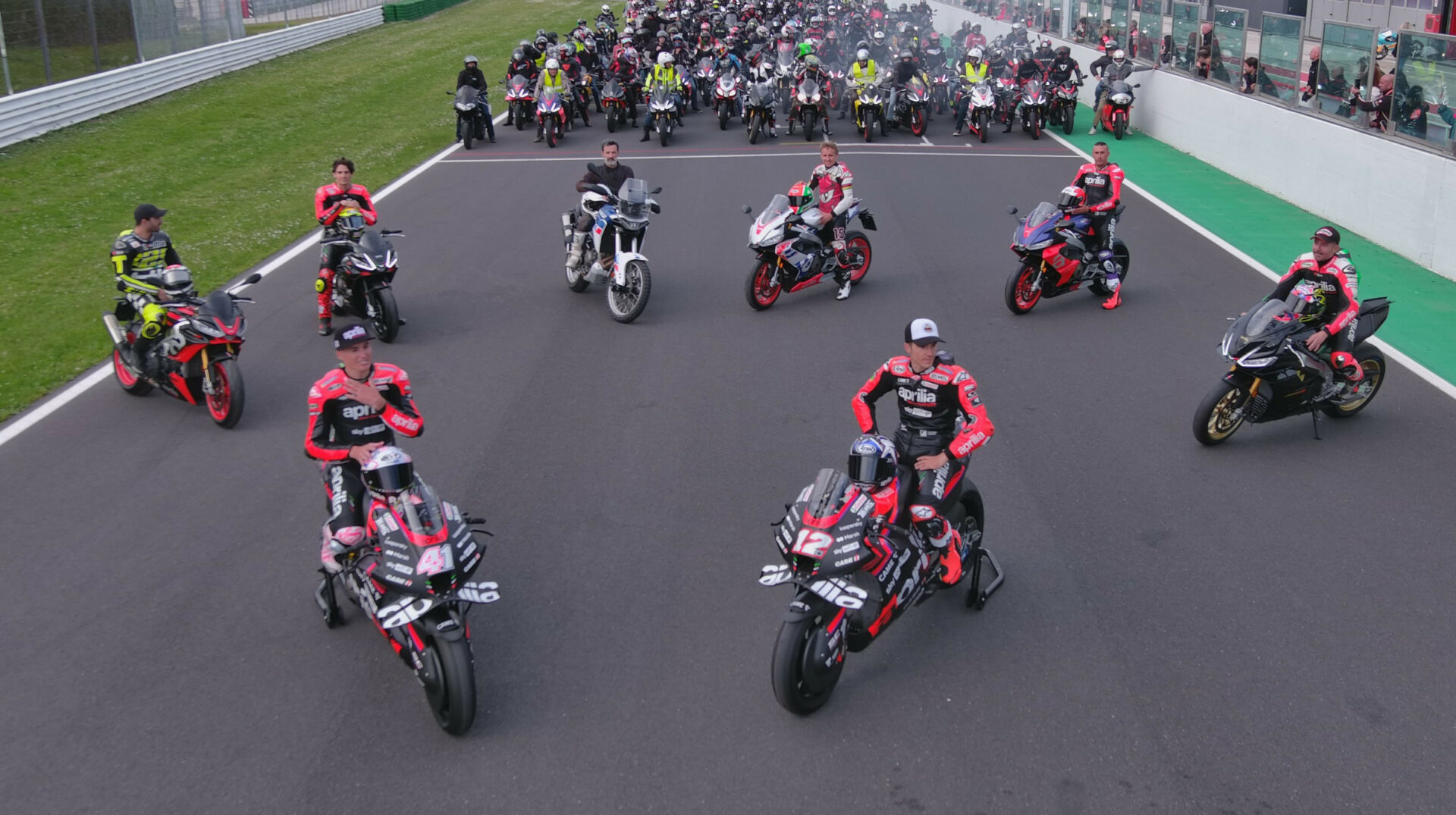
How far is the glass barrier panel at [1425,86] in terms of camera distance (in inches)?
609

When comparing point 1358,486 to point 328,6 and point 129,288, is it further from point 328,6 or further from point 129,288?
point 328,6

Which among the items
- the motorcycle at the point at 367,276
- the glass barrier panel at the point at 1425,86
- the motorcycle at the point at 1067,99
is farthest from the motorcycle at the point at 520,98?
the glass barrier panel at the point at 1425,86

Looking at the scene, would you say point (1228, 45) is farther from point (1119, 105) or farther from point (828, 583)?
point (828, 583)

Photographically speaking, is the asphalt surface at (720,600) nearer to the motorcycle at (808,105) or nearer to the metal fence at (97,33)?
the motorcycle at (808,105)

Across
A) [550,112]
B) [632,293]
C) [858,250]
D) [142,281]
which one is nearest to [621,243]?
[632,293]

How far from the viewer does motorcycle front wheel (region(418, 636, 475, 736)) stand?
5.94 meters

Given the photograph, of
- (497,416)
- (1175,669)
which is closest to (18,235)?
(497,416)

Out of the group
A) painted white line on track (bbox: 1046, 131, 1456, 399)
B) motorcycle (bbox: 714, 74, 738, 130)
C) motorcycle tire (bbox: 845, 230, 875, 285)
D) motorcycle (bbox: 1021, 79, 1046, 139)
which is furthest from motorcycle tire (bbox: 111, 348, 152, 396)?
motorcycle (bbox: 1021, 79, 1046, 139)

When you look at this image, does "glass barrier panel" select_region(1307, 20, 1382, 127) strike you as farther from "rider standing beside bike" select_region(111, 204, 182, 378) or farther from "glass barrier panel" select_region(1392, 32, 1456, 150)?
"rider standing beside bike" select_region(111, 204, 182, 378)

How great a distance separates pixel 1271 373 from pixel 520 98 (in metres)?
21.6

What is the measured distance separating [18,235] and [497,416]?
11.3 m

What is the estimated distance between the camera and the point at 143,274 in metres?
10.9

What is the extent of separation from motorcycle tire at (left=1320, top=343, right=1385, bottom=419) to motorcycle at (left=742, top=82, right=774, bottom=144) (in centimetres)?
1757

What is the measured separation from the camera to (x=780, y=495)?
29.3 ft
